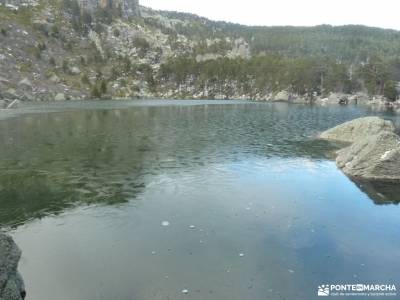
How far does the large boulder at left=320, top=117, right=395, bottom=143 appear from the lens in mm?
52812

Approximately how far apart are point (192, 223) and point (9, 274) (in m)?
11.2

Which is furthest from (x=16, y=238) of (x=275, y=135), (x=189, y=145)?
(x=275, y=135)

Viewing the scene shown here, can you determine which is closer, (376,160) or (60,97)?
(376,160)

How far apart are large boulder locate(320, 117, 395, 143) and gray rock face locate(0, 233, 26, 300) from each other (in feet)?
150

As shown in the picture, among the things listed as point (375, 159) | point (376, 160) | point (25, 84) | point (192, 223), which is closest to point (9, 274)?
point (192, 223)

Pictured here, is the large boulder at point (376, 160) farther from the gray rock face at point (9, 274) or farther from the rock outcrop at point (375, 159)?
the gray rock face at point (9, 274)

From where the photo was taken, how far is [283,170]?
38.2 meters

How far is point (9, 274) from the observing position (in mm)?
14844

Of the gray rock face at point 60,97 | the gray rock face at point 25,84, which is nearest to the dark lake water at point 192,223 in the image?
the gray rock face at point 60,97

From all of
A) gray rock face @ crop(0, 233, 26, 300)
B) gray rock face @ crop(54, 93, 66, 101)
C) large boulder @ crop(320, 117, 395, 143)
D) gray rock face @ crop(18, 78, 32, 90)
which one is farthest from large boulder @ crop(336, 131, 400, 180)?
gray rock face @ crop(18, 78, 32, 90)

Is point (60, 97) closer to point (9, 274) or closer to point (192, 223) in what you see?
point (192, 223)

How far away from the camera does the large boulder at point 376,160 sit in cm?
3512

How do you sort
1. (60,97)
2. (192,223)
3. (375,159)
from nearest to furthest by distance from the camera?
(192,223)
(375,159)
(60,97)

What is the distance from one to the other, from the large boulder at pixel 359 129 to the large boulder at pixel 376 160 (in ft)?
48.3
